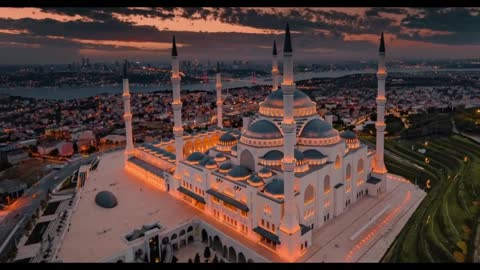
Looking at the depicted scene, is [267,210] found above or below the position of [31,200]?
above

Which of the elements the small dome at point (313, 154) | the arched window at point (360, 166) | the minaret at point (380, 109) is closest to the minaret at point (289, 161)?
the small dome at point (313, 154)

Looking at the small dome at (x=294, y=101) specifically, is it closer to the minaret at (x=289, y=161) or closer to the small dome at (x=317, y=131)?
the small dome at (x=317, y=131)

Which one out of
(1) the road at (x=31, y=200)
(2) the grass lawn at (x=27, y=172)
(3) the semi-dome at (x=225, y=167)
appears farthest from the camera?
(2) the grass lawn at (x=27, y=172)

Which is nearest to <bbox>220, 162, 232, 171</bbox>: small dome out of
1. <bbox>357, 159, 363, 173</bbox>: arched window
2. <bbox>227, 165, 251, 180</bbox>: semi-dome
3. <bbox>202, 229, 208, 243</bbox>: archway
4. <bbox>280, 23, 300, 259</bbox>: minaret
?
<bbox>227, 165, 251, 180</bbox>: semi-dome

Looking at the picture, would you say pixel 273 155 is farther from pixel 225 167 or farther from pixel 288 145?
pixel 288 145

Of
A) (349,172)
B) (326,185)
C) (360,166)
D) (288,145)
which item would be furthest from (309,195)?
(360,166)

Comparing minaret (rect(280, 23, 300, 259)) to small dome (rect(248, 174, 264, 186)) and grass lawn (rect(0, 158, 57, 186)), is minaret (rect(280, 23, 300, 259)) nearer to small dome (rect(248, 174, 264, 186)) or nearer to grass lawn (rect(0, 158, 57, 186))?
small dome (rect(248, 174, 264, 186))
